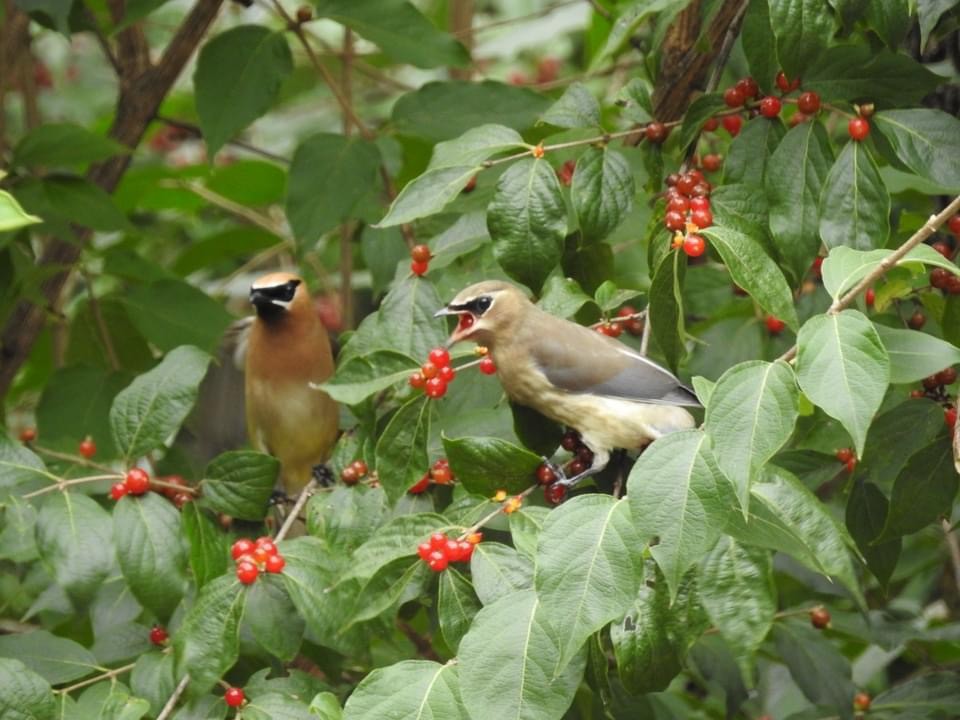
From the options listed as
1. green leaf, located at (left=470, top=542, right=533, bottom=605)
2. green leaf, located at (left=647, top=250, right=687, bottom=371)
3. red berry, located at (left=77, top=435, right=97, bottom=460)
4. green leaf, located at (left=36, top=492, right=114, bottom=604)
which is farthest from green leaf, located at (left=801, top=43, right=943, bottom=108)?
red berry, located at (left=77, top=435, right=97, bottom=460)

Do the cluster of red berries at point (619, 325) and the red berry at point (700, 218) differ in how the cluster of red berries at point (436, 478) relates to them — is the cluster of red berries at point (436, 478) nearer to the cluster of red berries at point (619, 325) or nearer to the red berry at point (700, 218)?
the cluster of red berries at point (619, 325)

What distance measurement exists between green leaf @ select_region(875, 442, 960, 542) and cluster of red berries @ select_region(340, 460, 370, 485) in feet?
3.68

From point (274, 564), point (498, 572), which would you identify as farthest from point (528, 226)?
point (274, 564)

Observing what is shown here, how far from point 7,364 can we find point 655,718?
8.57ft

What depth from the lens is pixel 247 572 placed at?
9.50 ft

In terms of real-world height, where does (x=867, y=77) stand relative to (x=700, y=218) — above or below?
above

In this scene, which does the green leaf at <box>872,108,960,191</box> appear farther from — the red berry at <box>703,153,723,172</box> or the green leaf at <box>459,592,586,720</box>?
the green leaf at <box>459,592,586,720</box>

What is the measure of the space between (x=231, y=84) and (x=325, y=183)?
16.7 inches

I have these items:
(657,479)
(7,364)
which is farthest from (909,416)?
(7,364)

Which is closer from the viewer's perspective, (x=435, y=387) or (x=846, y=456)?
(x=435, y=387)

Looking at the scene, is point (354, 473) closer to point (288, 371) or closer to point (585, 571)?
point (585, 571)

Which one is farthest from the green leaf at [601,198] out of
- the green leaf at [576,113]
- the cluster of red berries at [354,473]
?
the cluster of red berries at [354,473]

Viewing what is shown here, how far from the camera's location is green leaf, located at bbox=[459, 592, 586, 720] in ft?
7.51

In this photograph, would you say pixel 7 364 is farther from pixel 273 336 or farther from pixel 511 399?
pixel 511 399
